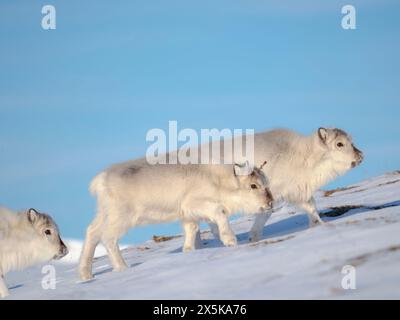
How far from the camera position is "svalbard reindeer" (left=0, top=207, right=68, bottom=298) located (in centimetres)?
1481

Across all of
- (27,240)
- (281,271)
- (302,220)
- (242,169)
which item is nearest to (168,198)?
(242,169)

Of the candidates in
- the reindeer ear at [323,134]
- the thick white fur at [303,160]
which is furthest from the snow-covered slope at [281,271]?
the reindeer ear at [323,134]

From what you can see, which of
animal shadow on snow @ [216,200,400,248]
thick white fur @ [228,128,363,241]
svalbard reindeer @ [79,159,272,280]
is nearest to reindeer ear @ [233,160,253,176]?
svalbard reindeer @ [79,159,272,280]

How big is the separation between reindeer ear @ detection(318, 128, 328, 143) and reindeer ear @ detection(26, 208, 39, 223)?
721 cm

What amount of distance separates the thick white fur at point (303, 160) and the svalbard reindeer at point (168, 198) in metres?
1.34

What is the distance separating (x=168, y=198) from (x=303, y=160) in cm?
407

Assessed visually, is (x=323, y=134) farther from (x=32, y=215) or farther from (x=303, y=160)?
(x=32, y=215)

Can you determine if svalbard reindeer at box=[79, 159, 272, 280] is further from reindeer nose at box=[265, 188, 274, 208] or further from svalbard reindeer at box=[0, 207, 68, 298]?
svalbard reindeer at box=[0, 207, 68, 298]

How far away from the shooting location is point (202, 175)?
16141 mm

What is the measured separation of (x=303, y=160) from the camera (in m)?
18.3

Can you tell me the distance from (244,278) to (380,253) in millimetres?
1807

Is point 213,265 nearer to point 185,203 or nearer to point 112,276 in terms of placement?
point 112,276
